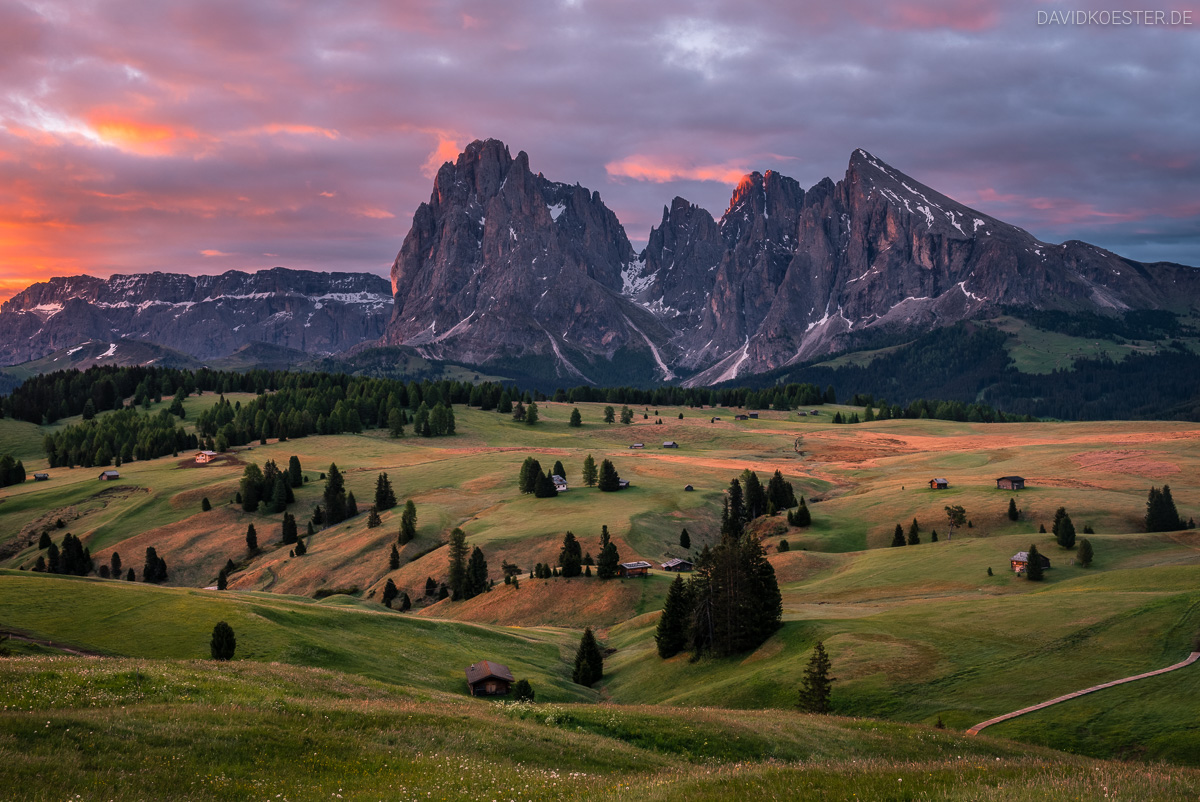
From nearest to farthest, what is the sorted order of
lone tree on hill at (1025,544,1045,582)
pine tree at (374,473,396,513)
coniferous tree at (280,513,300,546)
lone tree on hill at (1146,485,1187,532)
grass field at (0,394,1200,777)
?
grass field at (0,394,1200,777)
lone tree on hill at (1025,544,1045,582)
lone tree on hill at (1146,485,1187,532)
coniferous tree at (280,513,300,546)
pine tree at (374,473,396,513)

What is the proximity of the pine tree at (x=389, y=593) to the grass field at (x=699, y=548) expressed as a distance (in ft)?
A: 6.88

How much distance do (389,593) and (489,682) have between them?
5125cm

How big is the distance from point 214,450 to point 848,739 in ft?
605

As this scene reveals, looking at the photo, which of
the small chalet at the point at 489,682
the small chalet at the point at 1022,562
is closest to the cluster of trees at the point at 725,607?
the small chalet at the point at 489,682

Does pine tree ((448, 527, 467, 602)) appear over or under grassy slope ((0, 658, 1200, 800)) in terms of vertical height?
under

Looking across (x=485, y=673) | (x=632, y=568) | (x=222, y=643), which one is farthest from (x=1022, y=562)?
(x=222, y=643)

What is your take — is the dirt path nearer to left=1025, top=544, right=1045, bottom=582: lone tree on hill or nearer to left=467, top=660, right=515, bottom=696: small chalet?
left=467, top=660, right=515, bottom=696: small chalet

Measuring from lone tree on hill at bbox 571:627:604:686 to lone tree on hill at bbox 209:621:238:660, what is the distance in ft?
90.4

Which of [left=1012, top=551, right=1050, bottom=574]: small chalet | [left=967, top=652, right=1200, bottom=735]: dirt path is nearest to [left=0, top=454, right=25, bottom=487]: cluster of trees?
[left=1012, top=551, right=1050, bottom=574]: small chalet

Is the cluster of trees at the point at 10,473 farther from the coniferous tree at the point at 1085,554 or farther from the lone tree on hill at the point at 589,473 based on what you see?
the coniferous tree at the point at 1085,554

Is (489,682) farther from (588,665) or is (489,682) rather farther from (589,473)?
(589,473)

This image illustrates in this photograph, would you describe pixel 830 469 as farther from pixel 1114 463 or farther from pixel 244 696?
pixel 244 696

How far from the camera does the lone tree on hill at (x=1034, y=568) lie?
7406 centimetres

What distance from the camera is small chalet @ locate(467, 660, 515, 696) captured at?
5019cm
